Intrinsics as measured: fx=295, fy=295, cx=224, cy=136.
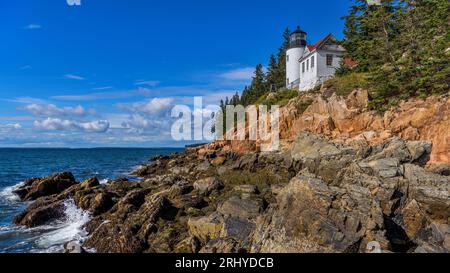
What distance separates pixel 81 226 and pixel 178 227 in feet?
19.5

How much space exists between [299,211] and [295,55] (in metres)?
35.6

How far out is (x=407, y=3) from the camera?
25.4m

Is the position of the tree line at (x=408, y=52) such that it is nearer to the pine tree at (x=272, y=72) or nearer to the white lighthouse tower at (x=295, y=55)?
the white lighthouse tower at (x=295, y=55)

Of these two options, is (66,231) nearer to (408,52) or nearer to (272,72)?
(408,52)

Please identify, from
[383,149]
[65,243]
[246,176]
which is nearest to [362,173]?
[383,149]

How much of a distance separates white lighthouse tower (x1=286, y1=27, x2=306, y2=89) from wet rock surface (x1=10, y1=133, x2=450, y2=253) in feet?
75.7

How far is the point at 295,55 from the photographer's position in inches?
1635

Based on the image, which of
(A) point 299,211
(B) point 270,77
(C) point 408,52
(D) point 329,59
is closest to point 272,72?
(B) point 270,77

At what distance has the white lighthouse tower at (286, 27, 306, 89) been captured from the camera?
41.2 m

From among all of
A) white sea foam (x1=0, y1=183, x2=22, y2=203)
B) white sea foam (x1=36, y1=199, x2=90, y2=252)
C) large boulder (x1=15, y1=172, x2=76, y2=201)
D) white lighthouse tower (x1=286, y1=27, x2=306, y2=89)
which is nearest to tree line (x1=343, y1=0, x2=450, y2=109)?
white lighthouse tower (x1=286, y1=27, x2=306, y2=89)

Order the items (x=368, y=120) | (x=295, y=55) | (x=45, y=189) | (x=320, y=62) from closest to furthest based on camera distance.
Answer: (x=368, y=120), (x=45, y=189), (x=320, y=62), (x=295, y=55)

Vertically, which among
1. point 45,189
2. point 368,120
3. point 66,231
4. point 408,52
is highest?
point 408,52

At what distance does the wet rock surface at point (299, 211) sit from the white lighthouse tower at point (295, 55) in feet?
75.7
